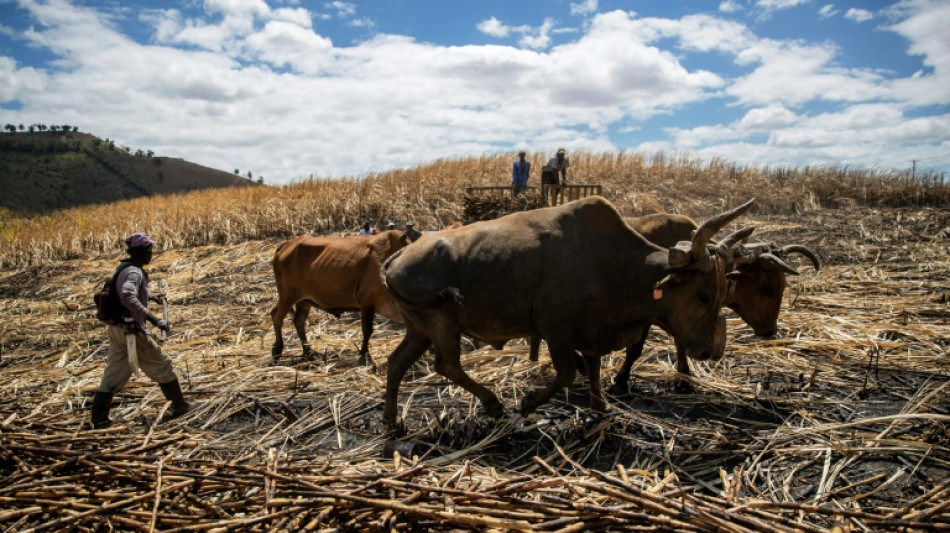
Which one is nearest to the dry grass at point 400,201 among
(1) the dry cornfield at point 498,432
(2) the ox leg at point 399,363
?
(1) the dry cornfield at point 498,432

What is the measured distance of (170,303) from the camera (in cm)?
1339

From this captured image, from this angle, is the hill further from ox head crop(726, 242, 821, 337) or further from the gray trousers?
ox head crop(726, 242, 821, 337)

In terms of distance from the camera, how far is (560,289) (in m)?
5.11

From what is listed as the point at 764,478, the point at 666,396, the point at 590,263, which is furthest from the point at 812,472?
the point at 590,263

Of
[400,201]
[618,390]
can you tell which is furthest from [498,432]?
[400,201]

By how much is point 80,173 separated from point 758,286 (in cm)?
8027

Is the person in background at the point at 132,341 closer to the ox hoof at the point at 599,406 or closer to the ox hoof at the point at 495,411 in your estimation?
the ox hoof at the point at 495,411

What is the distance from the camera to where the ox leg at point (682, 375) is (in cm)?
623

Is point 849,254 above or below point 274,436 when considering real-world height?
above

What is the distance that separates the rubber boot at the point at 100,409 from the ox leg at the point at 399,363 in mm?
2947

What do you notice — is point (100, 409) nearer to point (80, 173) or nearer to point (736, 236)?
point (736, 236)

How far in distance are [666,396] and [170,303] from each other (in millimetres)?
11463

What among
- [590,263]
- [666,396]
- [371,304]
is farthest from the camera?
[371,304]

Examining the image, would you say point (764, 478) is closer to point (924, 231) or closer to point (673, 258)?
point (673, 258)
